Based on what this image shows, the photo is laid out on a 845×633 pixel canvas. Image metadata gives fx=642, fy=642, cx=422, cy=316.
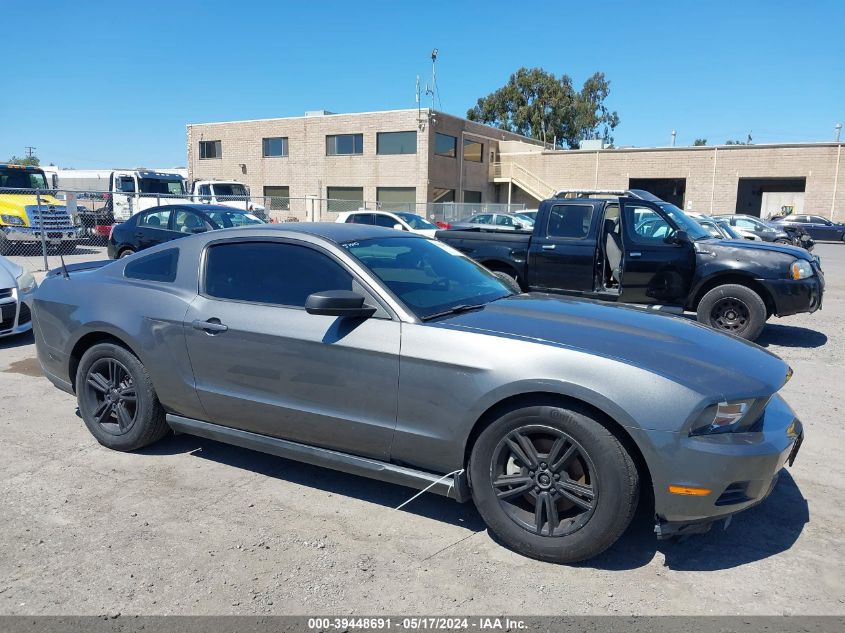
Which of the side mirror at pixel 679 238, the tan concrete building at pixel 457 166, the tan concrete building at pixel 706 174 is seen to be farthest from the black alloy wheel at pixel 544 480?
the tan concrete building at pixel 706 174

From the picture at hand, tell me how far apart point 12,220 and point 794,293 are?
17.6m

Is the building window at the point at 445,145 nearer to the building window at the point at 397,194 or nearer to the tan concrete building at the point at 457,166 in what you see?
the tan concrete building at the point at 457,166

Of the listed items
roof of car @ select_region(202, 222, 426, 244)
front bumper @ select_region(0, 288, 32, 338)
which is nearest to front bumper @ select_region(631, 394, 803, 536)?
roof of car @ select_region(202, 222, 426, 244)

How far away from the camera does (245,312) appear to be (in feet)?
12.9

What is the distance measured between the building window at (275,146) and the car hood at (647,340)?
39572mm

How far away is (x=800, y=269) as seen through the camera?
802 cm

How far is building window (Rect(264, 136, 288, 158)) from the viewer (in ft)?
134

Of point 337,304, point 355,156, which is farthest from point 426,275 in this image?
point 355,156

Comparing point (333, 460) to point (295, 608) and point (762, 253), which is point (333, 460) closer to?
point (295, 608)

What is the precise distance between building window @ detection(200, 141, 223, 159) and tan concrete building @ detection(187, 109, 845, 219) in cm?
7

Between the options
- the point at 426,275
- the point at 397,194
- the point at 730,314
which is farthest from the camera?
the point at 397,194

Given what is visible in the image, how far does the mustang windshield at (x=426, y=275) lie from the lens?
3705mm

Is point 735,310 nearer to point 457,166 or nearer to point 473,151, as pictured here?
point 457,166

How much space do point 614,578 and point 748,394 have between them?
1.07m
